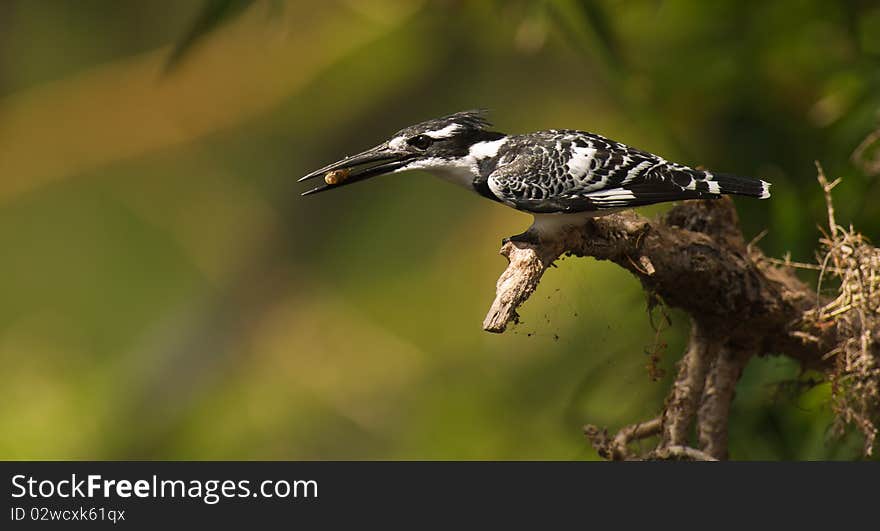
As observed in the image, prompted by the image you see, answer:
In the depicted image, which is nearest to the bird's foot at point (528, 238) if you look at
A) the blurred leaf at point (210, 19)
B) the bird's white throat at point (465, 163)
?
the bird's white throat at point (465, 163)

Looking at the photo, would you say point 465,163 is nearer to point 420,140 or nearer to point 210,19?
point 420,140

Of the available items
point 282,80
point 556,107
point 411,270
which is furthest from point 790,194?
point 282,80

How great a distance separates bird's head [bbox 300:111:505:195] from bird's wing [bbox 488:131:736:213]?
0.04 m

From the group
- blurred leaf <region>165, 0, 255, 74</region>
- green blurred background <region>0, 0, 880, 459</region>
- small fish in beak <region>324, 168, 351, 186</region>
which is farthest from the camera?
green blurred background <region>0, 0, 880, 459</region>

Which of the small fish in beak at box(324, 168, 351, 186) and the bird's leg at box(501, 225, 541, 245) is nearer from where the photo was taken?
the bird's leg at box(501, 225, 541, 245)

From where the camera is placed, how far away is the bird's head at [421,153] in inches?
39.3

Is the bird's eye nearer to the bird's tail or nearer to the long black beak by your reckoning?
the long black beak

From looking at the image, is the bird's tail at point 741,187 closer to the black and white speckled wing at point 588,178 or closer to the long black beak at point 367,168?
the black and white speckled wing at point 588,178

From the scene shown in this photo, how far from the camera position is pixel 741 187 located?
3.19 feet

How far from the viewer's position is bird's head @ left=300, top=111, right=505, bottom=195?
998 mm

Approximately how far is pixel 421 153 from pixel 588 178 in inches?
6.5

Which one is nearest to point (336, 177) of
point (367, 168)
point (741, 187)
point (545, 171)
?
point (367, 168)

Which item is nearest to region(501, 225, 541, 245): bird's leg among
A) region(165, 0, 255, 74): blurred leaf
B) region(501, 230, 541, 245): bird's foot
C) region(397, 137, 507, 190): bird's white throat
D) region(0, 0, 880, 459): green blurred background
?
region(501, 230, 541, 245): bird's foot

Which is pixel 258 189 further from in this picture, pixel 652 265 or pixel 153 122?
pixel 652 265
